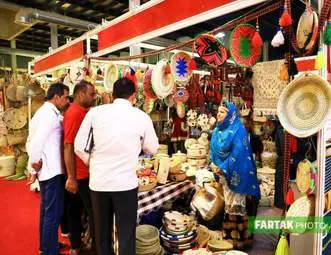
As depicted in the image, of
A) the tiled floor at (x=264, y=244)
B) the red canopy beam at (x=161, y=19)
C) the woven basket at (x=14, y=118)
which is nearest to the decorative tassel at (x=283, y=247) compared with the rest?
the tiled floor at (x=264, y=244)

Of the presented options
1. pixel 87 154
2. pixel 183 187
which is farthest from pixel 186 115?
pixel 87 154

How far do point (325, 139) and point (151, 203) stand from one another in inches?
64.7

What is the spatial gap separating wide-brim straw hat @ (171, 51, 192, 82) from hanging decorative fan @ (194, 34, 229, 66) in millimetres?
543

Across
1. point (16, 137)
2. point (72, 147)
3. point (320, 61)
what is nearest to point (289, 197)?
point (320, 61)

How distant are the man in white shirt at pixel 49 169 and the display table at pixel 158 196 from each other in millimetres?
745

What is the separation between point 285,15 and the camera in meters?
1.91

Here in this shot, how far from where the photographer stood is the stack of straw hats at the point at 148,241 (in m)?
2.63

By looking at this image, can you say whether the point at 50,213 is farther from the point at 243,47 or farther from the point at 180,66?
the point at 243,47

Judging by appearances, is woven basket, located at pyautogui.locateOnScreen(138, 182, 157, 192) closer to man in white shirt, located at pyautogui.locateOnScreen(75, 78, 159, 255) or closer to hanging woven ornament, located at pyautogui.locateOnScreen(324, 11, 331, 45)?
man in white shirt, located at pyautogui.locateOnScreen(75, 78, 159, 255)

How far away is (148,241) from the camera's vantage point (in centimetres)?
263

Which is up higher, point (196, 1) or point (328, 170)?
point (196, 1)

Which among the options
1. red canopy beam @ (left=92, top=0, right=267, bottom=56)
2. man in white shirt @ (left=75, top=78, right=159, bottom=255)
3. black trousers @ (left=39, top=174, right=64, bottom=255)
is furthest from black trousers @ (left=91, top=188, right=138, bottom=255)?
red canopy beam @ (left=92, top=0, right=267, bottom=56)

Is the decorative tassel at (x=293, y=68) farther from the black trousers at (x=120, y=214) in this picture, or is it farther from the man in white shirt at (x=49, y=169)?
the man in white shirt at (x=49, y=169)

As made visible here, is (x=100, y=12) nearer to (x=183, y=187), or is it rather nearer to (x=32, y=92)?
(x=32, y=92)
